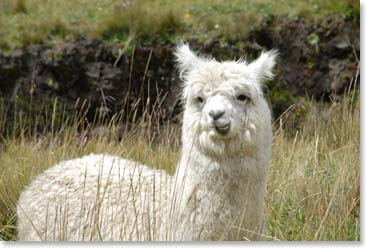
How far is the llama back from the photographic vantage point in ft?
14.0

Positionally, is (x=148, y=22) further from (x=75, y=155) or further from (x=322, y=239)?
(x=322, y=239)

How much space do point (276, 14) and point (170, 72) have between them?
0.93 meters

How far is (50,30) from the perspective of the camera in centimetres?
540

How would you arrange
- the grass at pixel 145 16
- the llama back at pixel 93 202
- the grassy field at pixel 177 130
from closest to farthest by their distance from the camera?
the llama back at pixel 93 202 < the grassy field at pixel 177 130 < the grass at pixel 145 16

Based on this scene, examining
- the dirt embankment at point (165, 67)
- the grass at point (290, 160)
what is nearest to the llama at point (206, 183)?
the grass at point (290, 160)

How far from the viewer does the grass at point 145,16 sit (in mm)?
5148

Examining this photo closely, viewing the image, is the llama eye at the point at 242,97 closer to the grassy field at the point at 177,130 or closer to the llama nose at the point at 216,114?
the llama nose at the point at 216,114

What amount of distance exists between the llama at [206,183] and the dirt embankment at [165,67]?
3.81 feet

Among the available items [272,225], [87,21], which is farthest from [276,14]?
[272,225]

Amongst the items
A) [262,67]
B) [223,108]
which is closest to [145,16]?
[262,67]

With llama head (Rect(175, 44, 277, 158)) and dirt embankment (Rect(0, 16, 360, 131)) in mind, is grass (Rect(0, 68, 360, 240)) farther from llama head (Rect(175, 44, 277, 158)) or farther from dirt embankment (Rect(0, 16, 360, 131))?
llama head (Rect(175, 44, 277, 158))

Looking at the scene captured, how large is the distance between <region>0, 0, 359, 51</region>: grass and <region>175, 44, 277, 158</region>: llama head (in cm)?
99

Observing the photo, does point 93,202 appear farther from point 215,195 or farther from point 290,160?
point 290,160

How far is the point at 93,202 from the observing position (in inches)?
178
